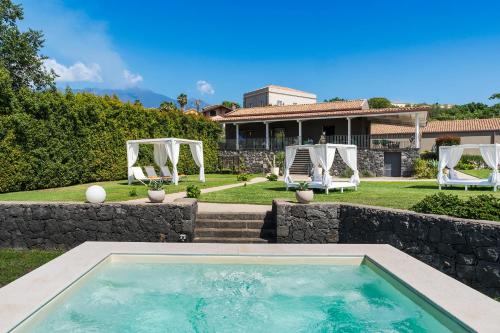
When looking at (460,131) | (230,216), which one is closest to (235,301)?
(230,216)

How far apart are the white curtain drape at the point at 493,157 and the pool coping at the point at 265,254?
1032 centimetres

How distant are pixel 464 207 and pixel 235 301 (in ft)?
13.9

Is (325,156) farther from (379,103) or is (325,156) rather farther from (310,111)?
(379,103)

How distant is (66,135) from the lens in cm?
1586

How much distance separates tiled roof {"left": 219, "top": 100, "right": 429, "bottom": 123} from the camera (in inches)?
1025

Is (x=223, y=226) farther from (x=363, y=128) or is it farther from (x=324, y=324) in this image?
(x=363, y=128)

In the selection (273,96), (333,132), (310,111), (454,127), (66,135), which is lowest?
(66,135)

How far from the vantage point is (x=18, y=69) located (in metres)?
26.7

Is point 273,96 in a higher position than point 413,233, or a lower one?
higher

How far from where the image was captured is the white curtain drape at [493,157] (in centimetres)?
1428

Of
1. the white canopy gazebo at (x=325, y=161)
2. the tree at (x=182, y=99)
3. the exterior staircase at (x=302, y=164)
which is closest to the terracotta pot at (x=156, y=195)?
the white canopy gazebo at (x=325, y=161)

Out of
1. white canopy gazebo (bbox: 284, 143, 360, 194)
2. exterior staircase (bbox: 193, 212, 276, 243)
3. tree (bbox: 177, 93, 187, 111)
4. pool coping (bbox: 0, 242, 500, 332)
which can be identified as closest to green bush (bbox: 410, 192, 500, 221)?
pool coping (bbox: 0, 242, 500, 332)

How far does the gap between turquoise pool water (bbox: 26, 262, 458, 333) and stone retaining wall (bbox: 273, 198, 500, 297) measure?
154cm

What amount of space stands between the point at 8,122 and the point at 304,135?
2143 cm
